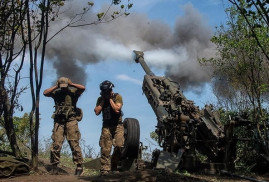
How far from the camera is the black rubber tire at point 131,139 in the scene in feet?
27.8

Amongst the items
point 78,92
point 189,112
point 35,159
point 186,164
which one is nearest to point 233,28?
point 189,112

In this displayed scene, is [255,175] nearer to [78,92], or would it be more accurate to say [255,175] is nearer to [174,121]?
[174,121]

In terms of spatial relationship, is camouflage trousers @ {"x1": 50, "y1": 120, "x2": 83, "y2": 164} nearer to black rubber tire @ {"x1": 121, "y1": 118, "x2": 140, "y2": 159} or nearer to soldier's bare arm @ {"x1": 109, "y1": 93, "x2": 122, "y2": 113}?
soldier's bare arm @ {"x1": 109, "y1": 93, "x2": 122, "y2": 113}

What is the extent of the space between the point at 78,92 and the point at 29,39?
132cm

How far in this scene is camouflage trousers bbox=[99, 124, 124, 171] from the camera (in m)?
7.82

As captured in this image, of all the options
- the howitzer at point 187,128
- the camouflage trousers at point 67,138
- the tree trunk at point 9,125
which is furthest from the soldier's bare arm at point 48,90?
the howitzer at point 187,128

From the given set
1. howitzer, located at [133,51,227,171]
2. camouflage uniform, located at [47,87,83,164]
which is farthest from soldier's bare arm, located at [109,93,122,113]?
howitzer, located at [133,51,227,171]

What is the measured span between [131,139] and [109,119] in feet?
2.62

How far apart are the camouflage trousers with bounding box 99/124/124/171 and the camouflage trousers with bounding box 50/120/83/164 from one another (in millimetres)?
443

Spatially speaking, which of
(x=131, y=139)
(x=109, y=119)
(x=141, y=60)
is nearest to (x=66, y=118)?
(x=109, y=119)

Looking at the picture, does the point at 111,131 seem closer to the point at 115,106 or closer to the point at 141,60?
the point at 115,106

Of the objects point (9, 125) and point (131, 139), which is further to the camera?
point (131, 139)

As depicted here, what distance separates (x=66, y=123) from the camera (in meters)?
7.95

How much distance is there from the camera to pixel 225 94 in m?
19.3
